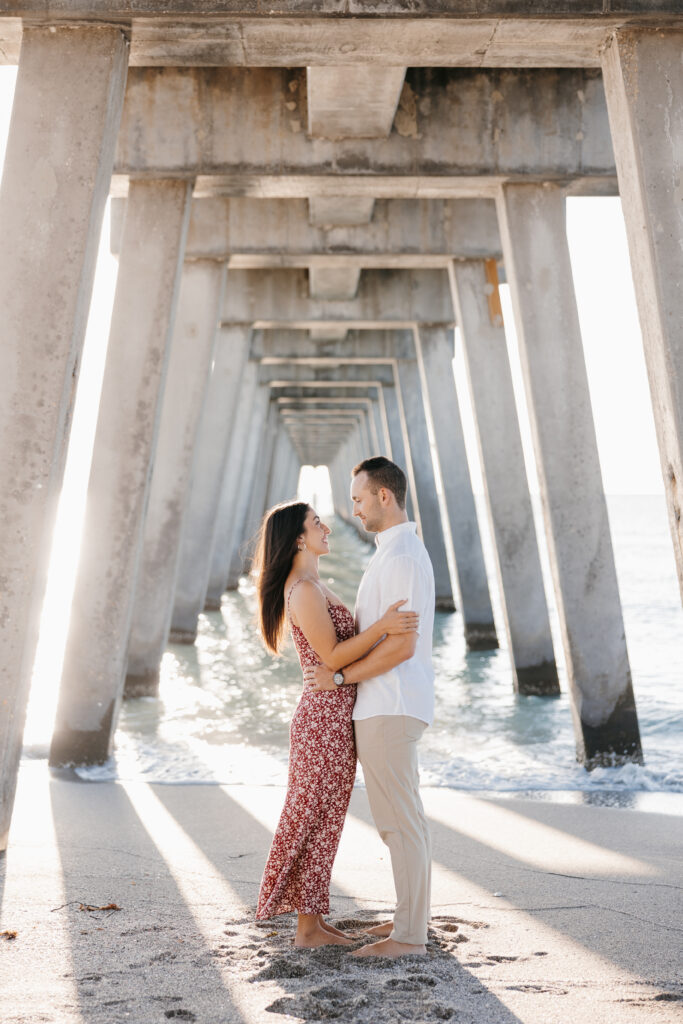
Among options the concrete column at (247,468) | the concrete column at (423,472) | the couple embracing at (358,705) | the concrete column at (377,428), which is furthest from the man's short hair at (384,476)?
the concrete column at (377,428)

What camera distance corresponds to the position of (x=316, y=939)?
3.43 metres

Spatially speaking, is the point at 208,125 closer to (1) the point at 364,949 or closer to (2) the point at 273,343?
(1) the point at 364,949

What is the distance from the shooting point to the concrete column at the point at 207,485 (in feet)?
46.5

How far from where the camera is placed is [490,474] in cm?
1108

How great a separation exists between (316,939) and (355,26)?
4207mm

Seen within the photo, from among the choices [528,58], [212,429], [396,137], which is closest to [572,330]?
[396,137]

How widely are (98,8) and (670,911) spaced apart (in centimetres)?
497

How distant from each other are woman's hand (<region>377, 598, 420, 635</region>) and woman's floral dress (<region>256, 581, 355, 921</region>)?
13.3 inches

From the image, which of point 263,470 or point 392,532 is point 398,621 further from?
point 263,470

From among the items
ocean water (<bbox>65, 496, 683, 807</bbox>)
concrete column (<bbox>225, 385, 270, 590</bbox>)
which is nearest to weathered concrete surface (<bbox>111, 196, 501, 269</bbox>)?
ocean water (<bbox>65, 496, 683, 807</bbox>)

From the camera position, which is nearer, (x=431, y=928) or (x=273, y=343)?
(x=431, y=928)

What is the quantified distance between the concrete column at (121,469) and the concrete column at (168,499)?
8.19 feet

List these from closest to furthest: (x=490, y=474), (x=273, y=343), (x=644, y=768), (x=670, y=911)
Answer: (x=670, y=911)
(x=644, y=768)
(x=490, y=474)
(x=273, y=343)

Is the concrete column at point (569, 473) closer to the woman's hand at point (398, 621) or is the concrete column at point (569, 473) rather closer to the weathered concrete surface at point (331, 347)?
the woman's hand at point (398, 621)
